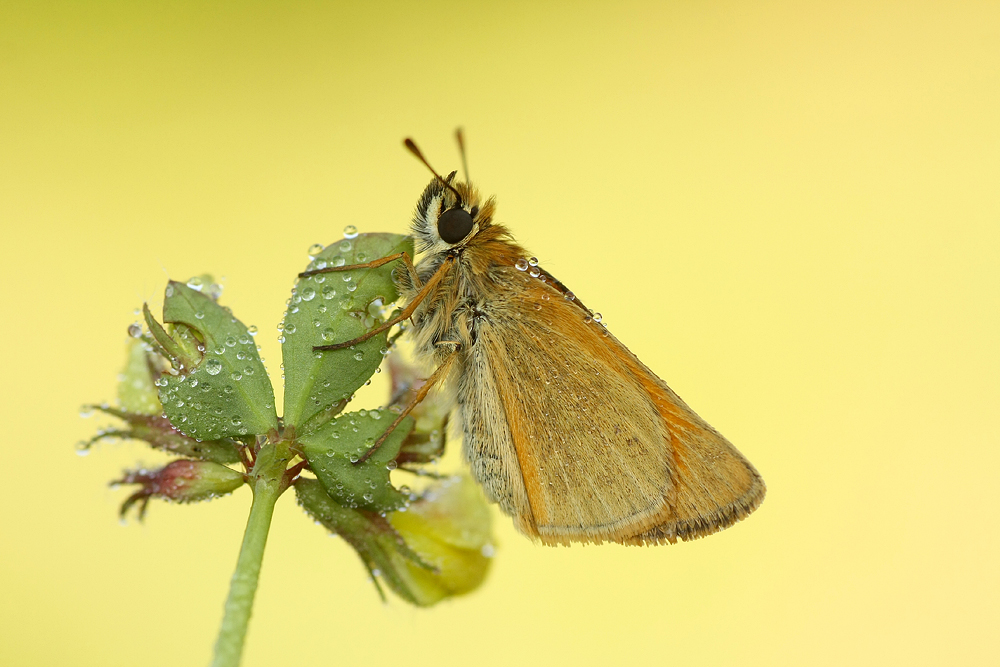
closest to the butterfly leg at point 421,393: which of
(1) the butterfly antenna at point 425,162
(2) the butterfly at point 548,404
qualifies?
(2) the butterfly at point 548,404

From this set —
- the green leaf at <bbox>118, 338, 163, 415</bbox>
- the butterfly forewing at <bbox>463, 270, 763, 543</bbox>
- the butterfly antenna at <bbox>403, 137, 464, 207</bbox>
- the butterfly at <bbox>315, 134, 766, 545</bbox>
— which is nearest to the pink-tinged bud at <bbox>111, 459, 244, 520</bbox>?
the green leaf at <bbox>118, 338, 163, 415</bbox>

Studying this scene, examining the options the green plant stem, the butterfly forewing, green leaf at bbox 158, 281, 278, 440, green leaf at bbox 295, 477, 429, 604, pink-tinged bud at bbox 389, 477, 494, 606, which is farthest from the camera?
the butterfly forewing

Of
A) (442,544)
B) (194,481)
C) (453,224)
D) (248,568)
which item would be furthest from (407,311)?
(248,568)

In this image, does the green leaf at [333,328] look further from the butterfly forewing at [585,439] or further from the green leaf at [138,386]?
the butterfly forewing at [585,439]

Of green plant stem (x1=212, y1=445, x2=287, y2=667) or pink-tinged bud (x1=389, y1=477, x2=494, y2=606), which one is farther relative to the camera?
pink-tinged bud (x1=389, y1=477, x2=494, y2=606)

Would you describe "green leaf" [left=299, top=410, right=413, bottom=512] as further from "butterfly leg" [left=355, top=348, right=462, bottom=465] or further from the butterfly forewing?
the butterfly forewing

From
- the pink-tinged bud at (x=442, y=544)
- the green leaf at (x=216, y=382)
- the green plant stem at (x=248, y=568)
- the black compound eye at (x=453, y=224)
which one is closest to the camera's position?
→ the green plant stem at (x=248, y=568)
